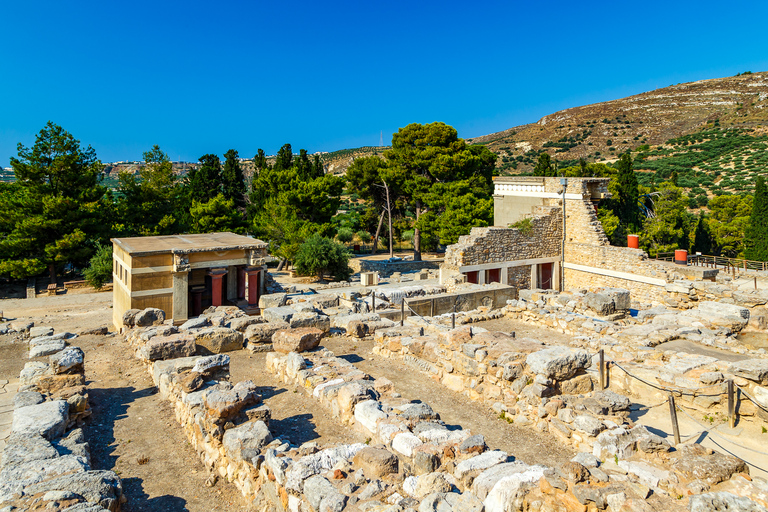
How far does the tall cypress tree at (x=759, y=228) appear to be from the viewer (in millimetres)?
27625

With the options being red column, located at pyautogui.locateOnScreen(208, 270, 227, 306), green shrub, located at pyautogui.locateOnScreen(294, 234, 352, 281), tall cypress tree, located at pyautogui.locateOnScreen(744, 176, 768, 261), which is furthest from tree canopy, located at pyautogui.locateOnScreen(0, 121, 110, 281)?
tall cypress tree, located at pyautogui.locateOnScreen(744, 176, 768, 261)

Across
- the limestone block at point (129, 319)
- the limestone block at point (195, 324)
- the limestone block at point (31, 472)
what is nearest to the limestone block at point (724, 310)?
the limestone block at point (195, 324)

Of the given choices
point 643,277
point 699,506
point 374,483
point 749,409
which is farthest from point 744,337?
point 374,483

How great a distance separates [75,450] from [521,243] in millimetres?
17542

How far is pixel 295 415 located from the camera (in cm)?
674

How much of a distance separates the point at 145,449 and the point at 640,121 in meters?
86.9

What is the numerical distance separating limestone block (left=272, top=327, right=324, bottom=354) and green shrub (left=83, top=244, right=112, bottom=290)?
16169 mm

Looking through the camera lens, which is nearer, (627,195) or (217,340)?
(217,340)

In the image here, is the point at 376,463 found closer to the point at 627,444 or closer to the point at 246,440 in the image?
the point at 246,440

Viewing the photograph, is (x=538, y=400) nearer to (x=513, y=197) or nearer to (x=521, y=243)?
(x=521, y=243)

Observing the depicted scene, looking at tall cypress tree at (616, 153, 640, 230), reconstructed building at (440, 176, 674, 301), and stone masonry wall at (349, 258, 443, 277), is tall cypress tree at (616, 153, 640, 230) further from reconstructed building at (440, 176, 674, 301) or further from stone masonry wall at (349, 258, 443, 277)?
stone masonry wall at (349, 258, 443, 277)

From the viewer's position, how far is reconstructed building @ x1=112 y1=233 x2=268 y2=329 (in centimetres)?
1293

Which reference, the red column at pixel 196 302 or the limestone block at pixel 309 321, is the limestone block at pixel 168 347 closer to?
the limestone block at pixel 309 321

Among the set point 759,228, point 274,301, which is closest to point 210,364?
point 274,301
